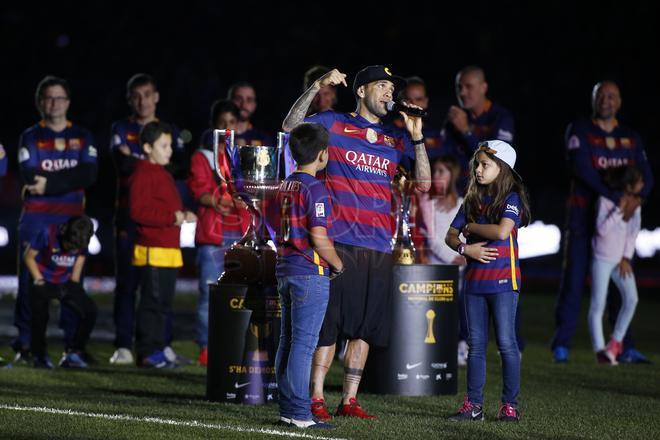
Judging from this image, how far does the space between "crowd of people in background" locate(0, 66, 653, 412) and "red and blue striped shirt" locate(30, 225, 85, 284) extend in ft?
0.04

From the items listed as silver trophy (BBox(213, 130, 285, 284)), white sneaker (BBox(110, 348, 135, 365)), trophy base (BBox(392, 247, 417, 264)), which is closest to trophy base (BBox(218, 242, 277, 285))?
silver trophy (BBox(213, 130, 285, 284))

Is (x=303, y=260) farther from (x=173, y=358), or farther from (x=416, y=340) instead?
(x=173, y=358)

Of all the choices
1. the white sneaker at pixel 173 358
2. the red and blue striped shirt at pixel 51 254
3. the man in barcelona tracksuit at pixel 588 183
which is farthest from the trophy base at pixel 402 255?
the man in barcelona tracksuit at pixel 588 183

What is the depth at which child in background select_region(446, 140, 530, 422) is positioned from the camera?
28.6ft

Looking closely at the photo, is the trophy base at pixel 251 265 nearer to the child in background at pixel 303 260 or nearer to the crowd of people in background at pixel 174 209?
the child in background at pixel 303 260

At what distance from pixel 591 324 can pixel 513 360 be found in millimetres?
4655

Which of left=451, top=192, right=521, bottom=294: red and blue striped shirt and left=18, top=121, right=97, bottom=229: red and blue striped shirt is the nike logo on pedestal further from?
left=18, top=121, right=97, bottom=229: red and blue striped shirt

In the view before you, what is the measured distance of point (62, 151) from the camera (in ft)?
40.4

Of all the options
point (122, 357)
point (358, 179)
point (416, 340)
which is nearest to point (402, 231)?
point (416, 340)

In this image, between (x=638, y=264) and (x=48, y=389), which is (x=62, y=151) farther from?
(x=638, y=264)

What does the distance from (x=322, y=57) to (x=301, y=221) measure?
26.3 m

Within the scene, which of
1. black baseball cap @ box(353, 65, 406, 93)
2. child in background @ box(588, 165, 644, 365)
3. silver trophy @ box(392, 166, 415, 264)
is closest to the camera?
black baseball cap @ box(353, 65, 406, 93)

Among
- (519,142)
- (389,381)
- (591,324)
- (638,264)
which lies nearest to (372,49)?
(519,142)

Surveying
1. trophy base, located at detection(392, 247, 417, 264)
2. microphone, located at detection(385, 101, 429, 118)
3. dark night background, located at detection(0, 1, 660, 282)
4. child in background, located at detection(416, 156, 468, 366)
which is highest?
dark night background, located at detection(0, 1, 660, 282)
